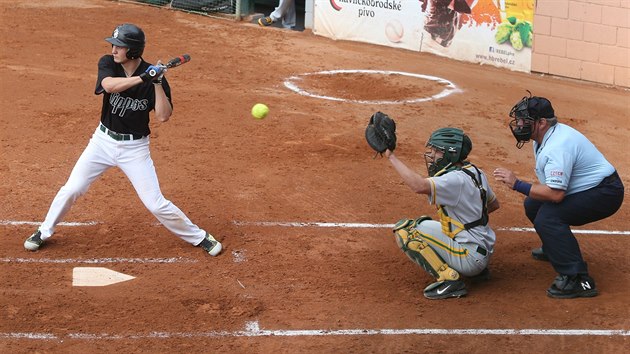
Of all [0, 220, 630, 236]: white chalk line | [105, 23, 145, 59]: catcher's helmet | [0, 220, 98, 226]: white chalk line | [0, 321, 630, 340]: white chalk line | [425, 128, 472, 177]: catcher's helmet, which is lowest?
[0, 321, 630, 340]: white chalk line

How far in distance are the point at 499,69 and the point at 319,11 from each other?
3923mm

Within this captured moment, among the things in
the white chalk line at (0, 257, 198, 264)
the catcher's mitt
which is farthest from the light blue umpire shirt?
the white chalk line at (0, 257, 198, 264)

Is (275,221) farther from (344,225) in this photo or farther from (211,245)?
(211,245)

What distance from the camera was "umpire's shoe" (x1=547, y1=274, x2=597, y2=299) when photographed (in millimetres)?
7445

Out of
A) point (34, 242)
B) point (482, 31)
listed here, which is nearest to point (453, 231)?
point (34, 242)

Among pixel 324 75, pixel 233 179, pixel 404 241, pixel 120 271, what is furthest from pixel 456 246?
pixel 324 75

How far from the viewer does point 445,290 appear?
7.41 m

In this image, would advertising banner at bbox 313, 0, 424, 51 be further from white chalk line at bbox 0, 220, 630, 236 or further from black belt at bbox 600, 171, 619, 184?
black belt at bbox 600, 171, 619, 184

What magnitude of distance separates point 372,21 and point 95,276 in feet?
36.4

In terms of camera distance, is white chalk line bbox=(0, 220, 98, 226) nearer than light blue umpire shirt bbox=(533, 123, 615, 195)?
No

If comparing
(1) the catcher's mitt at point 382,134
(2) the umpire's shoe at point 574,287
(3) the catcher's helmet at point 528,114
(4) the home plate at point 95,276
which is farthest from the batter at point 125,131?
(2) the umpire's shoe at point 574,287

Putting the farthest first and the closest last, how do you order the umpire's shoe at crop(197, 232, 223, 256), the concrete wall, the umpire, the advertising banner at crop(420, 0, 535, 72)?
the advertising banner at crop(420, 0, 535, 72), the concrete wall, the umpire's shoe at crop(197, 232, 223, 256), the umpire

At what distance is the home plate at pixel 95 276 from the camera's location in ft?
24.7

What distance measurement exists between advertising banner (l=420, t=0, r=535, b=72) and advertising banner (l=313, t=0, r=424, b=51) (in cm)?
27
